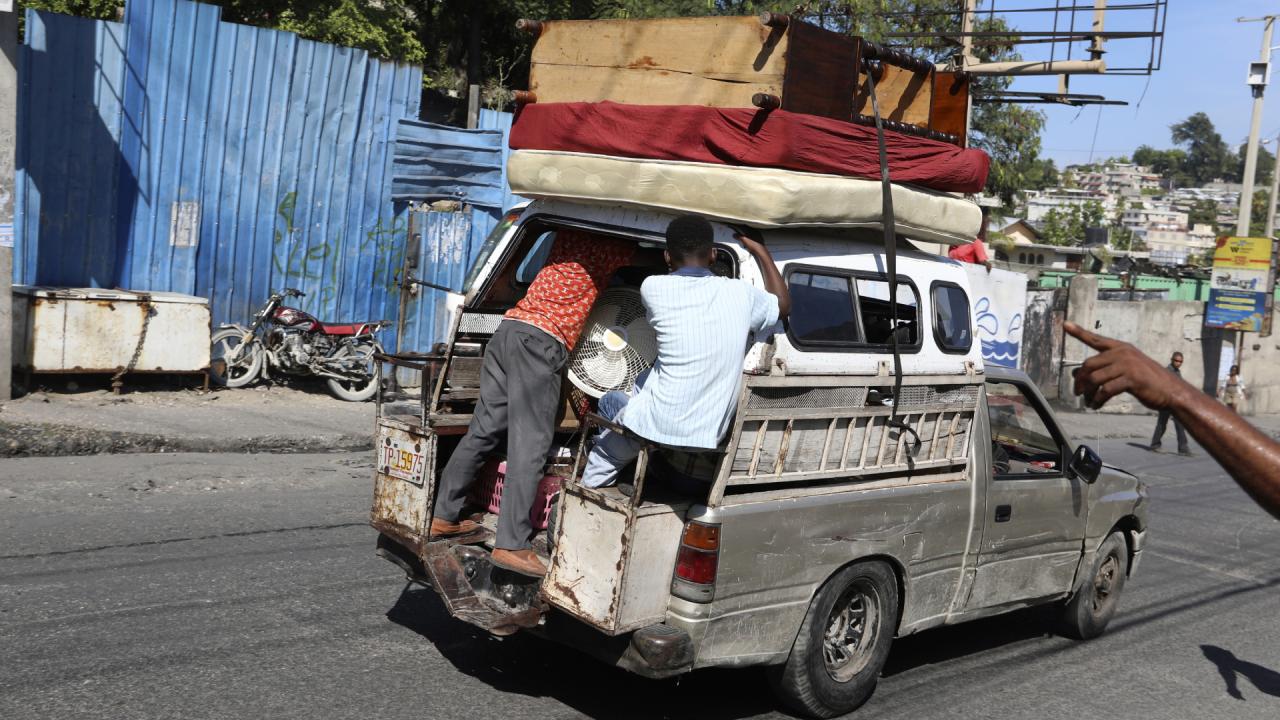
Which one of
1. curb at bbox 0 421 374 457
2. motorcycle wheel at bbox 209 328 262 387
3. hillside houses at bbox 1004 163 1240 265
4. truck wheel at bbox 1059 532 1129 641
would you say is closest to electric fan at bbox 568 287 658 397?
truck wheel at bbox 1059 532 1129 641

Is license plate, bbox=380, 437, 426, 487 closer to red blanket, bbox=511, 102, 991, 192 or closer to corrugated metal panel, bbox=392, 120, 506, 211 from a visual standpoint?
red blanket, bbox=511, 102, 991, 192

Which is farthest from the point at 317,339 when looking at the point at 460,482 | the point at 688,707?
the point at 688,707

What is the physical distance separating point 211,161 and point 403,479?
25.5 feet

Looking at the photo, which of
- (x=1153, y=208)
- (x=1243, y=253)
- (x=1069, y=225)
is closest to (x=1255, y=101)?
(x=1243, y=253)

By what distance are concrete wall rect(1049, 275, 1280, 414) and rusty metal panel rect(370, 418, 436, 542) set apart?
18580 millimetres

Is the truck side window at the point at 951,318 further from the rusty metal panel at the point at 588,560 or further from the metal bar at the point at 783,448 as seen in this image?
the rusty metal panel at the point at 588,560

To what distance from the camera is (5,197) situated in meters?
9.88

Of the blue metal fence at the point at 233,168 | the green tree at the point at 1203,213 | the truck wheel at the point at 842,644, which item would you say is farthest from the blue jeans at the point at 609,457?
the green tree at the point at 1203,213

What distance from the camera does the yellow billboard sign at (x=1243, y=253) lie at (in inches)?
968

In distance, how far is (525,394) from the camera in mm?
5191

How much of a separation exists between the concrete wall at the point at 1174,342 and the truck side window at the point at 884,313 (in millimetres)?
17514

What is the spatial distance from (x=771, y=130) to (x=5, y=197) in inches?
308

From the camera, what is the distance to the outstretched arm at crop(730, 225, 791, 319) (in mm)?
4867

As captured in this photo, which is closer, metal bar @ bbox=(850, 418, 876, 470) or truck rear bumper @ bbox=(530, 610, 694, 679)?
truck rear bumper @ bbox=(530, 610, 694, 679)
